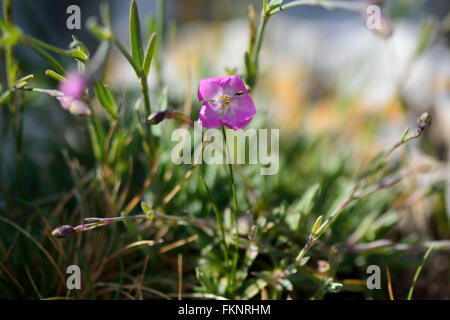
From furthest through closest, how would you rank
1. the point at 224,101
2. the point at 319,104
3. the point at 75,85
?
the point at 319,104, the point at 224,101, the point at 75,85

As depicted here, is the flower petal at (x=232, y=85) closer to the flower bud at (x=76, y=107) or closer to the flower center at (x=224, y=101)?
the flower center at (x=224, y=101)

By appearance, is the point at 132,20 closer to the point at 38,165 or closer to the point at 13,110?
the point at 13,110

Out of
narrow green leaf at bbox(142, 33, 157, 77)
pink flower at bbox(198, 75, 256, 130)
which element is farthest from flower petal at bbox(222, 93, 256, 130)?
narrow green leaf at bbox(142, 33, 157, 77)

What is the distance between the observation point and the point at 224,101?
0.73 meters

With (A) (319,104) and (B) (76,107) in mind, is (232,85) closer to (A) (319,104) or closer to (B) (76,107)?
(B) (76,107)

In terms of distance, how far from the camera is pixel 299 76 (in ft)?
7.57

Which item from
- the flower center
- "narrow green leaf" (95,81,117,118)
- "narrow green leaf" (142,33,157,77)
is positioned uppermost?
"narrow green leaf" (142,33,157,77)

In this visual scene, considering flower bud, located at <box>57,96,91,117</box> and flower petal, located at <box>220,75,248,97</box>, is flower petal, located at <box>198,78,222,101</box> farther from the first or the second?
flower bud, located at <box>57,96,91,117</box>

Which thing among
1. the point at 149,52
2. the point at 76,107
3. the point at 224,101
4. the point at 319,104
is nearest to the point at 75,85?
the point at 76,107

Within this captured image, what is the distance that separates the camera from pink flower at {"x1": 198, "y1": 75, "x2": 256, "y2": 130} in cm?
72

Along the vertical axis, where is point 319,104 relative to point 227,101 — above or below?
above

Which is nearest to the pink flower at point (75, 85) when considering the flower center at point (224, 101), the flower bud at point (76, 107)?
the flower bud at point (76, 107)

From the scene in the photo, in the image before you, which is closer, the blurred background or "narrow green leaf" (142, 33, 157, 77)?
"narrow green leaf" (142, 33, 157, 77)
